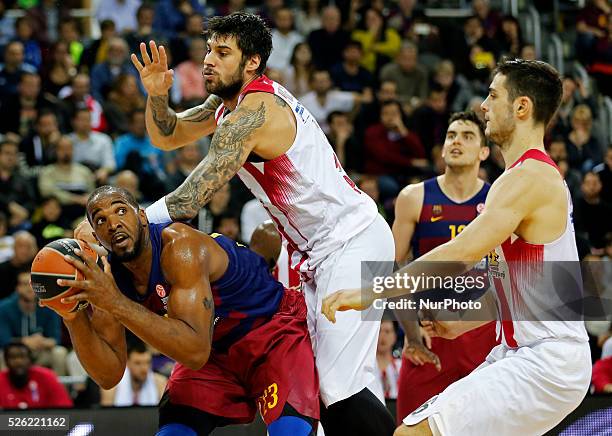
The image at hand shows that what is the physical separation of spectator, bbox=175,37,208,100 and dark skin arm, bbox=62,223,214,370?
7.92m

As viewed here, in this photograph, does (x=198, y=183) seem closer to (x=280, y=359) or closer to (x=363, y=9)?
(x=280, y=359)

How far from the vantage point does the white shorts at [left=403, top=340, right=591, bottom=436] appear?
424 cm

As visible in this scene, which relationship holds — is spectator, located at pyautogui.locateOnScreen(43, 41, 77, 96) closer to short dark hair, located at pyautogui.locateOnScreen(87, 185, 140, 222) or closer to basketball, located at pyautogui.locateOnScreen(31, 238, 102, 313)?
short dark hair, located at pyautogui.locateOnScreen(87, 185, 140, 222)

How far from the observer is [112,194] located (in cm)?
464

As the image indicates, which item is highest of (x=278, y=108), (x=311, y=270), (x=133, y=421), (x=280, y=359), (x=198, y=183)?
(x=278, y=108)

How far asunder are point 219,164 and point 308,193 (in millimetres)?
489

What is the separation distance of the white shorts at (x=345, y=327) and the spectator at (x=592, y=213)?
6321 millimetres

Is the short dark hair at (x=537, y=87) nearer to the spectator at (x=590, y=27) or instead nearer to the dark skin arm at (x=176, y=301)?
the dark skin arm at (x=176, y=301)

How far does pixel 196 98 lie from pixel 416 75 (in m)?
2.95

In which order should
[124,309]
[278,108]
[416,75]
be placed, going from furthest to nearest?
[416,75] → [278,108] → [124,309]

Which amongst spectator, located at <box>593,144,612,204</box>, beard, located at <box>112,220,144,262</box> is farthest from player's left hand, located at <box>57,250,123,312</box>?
spectator, located at <box>593,144,612,204</box>

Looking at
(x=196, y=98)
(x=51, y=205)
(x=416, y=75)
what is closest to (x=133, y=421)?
(x=51, y=205)

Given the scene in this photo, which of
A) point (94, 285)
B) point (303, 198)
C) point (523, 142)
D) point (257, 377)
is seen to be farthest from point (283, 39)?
point (94, 285)

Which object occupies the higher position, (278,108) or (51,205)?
(278,108)
